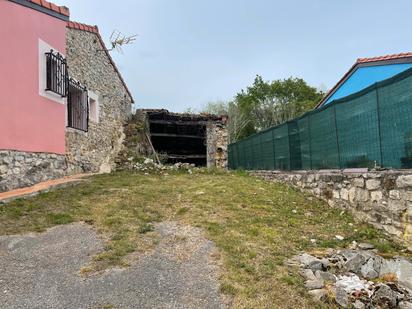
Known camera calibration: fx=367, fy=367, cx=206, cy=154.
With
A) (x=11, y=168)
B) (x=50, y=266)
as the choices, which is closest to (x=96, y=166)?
(x=11, y=168)

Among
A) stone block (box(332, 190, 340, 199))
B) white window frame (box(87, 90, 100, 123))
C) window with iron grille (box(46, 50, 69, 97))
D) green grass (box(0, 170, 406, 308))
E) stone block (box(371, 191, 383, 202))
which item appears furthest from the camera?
white window frame (box(87, 90, 100, 123))

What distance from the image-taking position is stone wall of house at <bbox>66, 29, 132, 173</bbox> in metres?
10.8

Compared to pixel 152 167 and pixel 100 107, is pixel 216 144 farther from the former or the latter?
pixel 100 107

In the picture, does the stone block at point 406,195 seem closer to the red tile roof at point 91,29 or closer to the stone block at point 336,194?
the stone block at point 336,194

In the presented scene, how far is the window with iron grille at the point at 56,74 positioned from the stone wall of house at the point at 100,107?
2.77 feet

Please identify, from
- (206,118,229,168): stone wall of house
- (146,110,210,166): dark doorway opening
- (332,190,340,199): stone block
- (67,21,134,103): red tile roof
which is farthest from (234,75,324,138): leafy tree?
(332,190,340,199): stone block

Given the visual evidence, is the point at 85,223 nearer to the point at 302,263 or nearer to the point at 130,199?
the point at 130,199

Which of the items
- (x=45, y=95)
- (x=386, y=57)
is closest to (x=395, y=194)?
(x=45, y=95)

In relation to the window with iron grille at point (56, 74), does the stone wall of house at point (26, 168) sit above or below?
below

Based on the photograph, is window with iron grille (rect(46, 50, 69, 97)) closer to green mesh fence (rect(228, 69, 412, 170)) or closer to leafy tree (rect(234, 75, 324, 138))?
green mesh fence (rect(228, 69, 412, 170))

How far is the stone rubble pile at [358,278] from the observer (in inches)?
144

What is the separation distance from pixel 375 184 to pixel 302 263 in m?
2.21

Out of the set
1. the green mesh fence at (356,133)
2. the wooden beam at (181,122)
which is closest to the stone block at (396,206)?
A: the green mesh fence at (356,133)

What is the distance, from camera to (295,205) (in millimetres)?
7598
